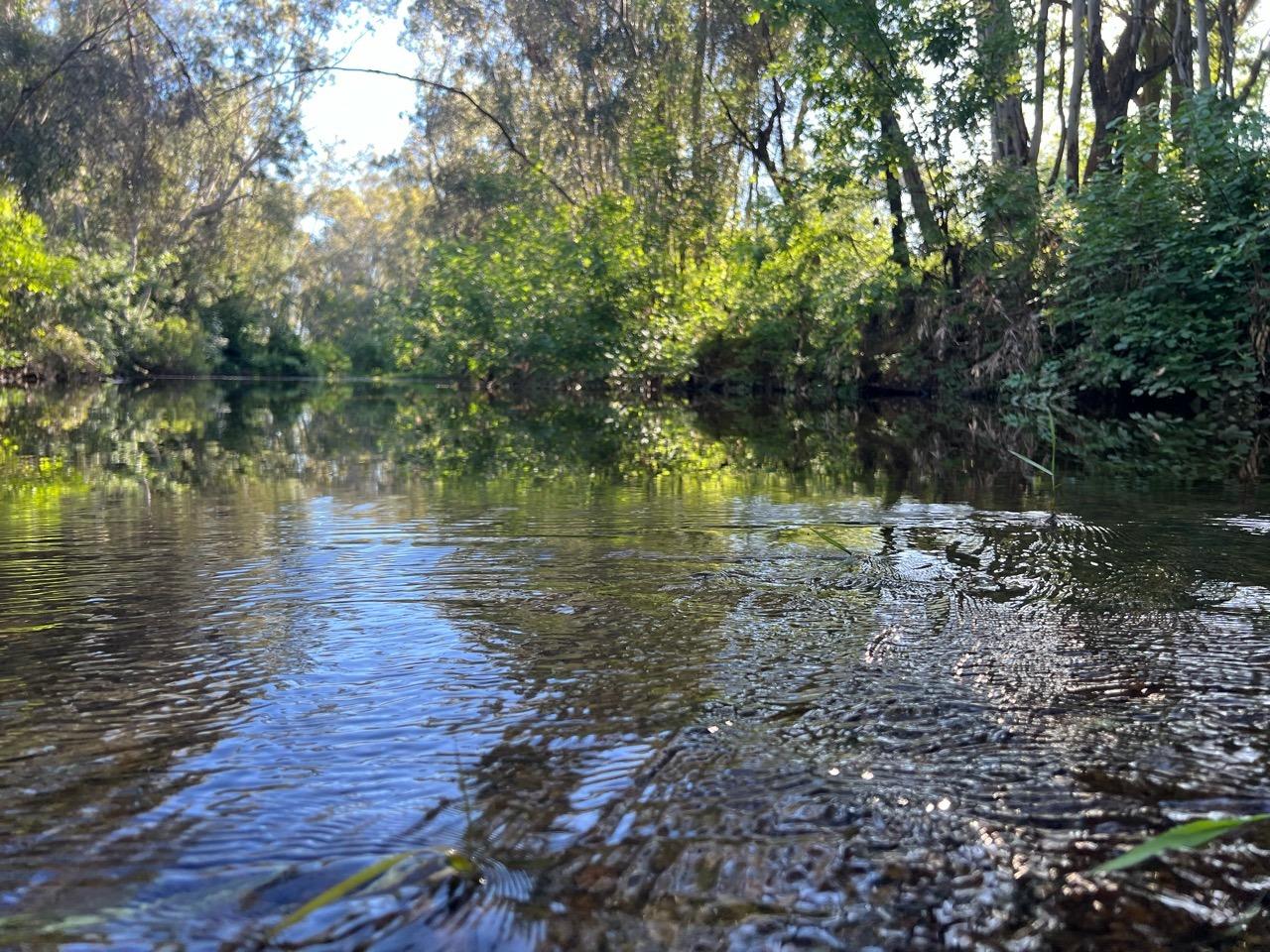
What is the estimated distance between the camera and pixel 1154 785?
219 centimetres

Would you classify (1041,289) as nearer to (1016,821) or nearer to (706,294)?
(706,294)

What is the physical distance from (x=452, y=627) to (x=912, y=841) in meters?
1.92

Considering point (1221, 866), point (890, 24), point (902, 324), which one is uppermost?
point (890, 24)

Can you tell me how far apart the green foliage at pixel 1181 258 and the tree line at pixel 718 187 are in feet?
0.15

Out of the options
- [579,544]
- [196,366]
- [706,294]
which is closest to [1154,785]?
[579,544]

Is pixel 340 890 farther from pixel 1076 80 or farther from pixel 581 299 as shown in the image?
pixel 581 299

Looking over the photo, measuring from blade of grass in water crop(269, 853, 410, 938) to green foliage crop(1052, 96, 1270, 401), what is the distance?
1246 centimetres

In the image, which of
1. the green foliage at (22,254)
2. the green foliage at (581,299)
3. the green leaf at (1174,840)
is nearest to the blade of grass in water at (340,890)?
the green leaf at (1174,840)

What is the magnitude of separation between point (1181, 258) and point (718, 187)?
52.0 feet

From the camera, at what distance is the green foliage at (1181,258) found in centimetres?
1280

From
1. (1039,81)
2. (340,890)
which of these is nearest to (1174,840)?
(340,890)

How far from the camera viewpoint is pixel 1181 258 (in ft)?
44.3

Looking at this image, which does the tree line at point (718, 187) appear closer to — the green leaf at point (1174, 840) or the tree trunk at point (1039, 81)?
the tree trunk at point (1039, 81)

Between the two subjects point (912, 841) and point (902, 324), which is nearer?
point (912, 841)
